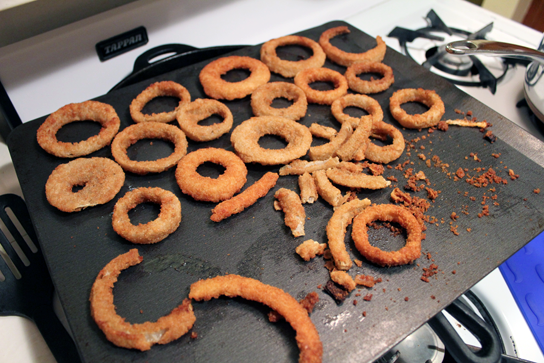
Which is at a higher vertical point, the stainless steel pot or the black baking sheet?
the stainless steel pot

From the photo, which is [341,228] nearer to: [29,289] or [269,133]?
[269,133]

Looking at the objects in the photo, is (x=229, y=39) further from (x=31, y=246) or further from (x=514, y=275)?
(x=514, y=275)

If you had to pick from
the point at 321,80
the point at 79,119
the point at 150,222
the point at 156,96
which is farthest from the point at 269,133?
the point at 79,119

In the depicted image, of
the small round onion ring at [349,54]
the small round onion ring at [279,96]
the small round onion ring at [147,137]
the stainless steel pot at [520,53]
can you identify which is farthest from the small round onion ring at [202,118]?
the stainless steel pot at [520,53]

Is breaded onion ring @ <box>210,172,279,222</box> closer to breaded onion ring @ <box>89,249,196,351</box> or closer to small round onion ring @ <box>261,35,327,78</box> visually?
breaded onion ring @ <box>89,249,196,351</box>

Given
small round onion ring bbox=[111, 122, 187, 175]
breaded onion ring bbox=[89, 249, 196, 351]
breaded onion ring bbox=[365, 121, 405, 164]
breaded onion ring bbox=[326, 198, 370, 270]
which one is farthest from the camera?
breaded onion ring bbox=[365, 121, 405, 164]

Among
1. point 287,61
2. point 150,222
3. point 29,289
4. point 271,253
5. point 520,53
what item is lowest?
point 29,289

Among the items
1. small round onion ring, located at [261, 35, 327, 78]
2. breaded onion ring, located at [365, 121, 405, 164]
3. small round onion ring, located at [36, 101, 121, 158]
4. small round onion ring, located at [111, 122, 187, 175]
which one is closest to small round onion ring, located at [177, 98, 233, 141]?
small round onion ring, located at [111, 122, 187, 175]
